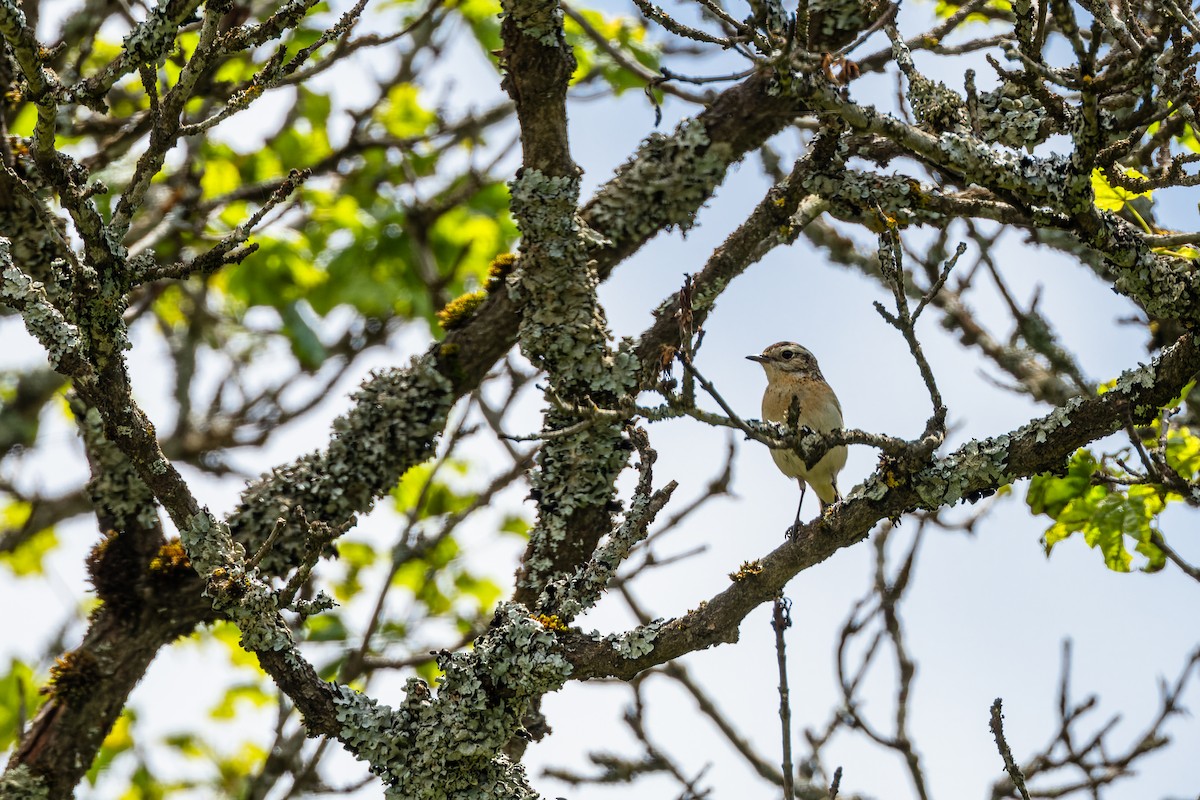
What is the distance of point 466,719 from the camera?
11.2 feet

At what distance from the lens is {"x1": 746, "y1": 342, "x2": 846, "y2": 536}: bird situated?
560 cm

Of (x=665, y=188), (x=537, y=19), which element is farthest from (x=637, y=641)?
(x=537, y=19)

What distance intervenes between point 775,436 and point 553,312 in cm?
129

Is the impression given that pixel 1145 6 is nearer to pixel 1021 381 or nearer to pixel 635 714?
pixel 1021 381

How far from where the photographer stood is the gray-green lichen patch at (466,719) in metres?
3.40

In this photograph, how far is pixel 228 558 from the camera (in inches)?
135

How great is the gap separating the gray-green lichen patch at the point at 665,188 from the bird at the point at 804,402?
127 cm

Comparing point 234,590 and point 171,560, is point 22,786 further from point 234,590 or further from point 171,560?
point 234,590

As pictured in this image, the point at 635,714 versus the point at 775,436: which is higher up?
the point at 635,714

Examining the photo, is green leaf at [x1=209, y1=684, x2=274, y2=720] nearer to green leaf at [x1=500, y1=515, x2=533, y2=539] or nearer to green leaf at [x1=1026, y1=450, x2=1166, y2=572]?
green leaf at [x1=500, y1=515, x2=533, y2=539]

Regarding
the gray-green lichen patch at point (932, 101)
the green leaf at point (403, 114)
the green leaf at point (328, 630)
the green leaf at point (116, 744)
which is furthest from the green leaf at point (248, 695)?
the gray-green lichen patch at point (932, 101)

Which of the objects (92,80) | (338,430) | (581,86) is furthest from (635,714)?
(581,86)

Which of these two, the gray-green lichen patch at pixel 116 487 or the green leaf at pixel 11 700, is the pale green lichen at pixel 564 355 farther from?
the green leaf at pixel 11 700

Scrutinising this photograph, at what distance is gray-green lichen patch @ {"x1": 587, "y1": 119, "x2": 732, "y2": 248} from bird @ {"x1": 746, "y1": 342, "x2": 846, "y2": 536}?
50.0 inches
